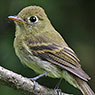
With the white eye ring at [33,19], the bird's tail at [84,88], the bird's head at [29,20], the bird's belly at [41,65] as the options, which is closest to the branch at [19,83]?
the bird's belly at [41,65]

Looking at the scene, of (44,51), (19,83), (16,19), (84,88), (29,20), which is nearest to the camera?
(19,83)

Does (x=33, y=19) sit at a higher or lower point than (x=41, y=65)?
higher

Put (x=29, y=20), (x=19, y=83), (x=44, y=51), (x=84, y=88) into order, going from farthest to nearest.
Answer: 1. (x=29, y=20)
2. (x=44, y=51)
3. (x=84, y=88)
4. (x=19, y=83)

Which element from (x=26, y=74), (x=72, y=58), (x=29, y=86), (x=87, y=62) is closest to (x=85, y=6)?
(x=87, y=62)

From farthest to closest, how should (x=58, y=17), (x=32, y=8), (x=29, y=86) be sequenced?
(x=58, y=17), (x=32, y=8), (x=29, y=86)

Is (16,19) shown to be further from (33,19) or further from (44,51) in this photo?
(44,51)

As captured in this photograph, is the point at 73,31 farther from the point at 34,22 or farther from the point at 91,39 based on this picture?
the point at 34,22

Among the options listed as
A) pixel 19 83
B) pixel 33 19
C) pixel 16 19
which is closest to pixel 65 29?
pixel 33 19

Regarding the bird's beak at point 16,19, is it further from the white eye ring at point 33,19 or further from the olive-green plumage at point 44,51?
the white eye ring at point 33,19
